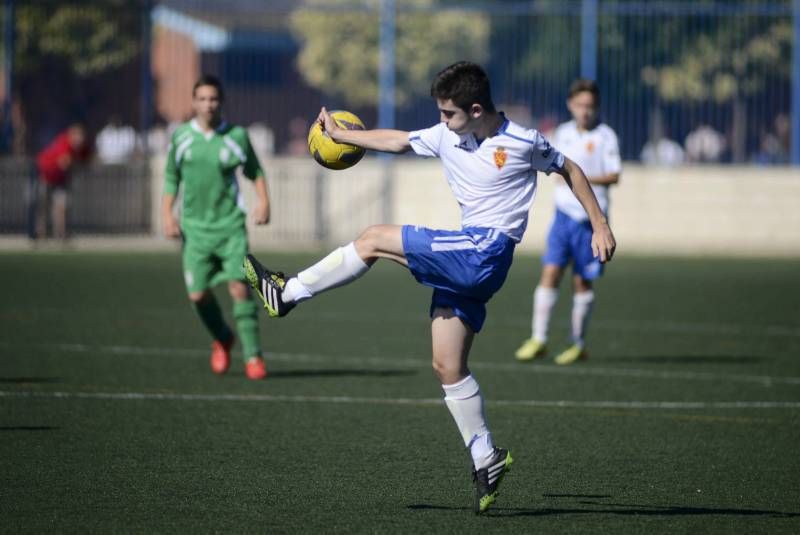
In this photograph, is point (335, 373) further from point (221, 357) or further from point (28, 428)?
point (28, 428)

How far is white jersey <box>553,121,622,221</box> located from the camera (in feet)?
39.9

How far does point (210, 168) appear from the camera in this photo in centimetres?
1099

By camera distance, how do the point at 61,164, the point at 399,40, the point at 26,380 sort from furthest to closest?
the point at 399,40 → the point at 61,164 → the point at 26,380

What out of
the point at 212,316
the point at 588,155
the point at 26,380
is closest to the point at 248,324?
the point at 212,316

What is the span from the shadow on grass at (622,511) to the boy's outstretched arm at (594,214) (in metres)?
1.13

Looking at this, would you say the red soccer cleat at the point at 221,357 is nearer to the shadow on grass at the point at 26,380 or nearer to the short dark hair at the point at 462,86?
the shadow on grass at the point at 26,380

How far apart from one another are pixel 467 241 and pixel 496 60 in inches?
812

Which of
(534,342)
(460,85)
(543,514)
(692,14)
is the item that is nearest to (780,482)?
(543,514)

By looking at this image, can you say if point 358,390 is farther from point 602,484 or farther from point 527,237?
point 527,237

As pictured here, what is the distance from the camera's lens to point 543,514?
22.2 feet

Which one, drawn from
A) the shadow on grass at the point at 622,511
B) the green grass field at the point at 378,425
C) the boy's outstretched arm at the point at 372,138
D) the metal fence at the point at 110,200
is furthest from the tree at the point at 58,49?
the shadow on grass at the point at 622,511

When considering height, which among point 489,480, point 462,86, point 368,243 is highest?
point 462,86

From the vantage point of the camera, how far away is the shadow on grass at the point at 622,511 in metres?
6.80

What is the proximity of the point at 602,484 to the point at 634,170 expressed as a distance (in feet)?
63.4
